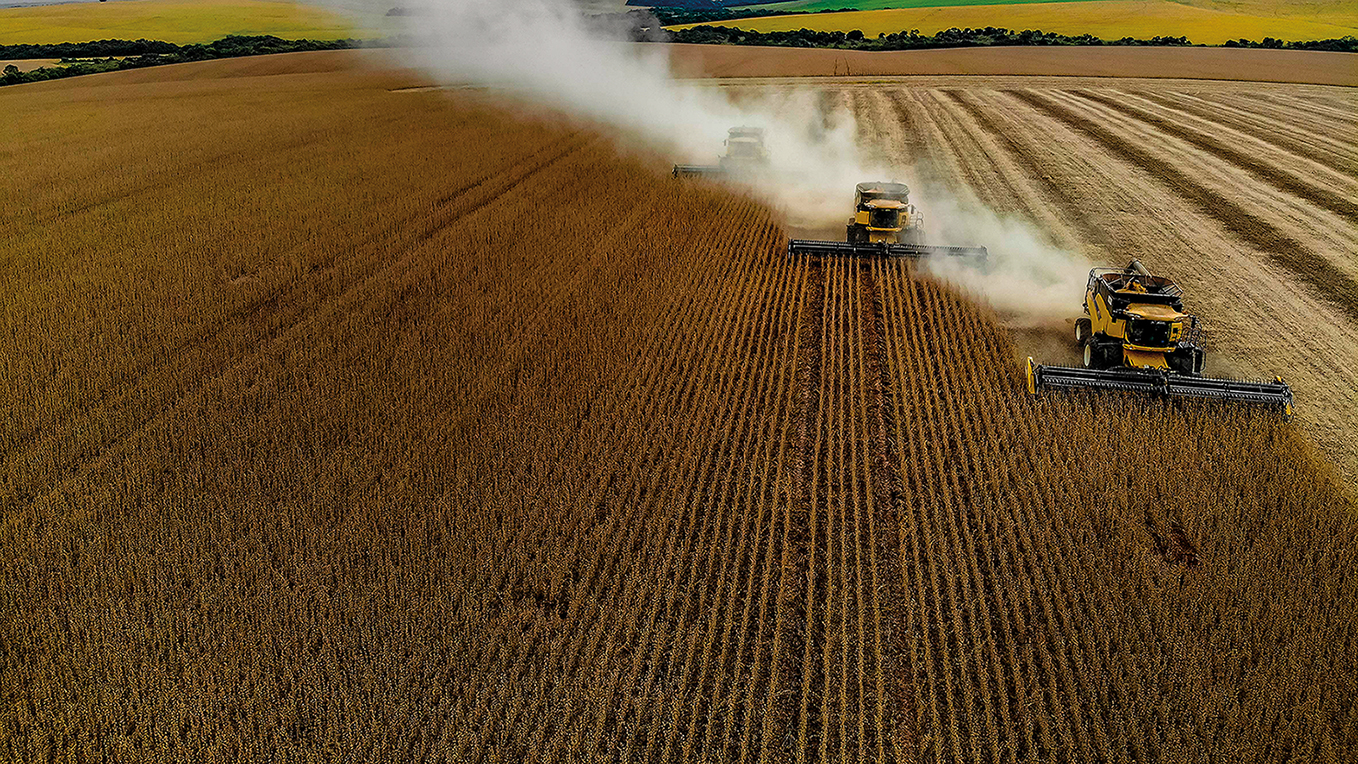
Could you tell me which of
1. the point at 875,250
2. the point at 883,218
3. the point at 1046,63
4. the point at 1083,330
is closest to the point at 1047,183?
the point at 883,218

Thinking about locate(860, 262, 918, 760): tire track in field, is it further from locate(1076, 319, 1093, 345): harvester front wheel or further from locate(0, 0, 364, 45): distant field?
locate(0, 0, 364, 45): distant field

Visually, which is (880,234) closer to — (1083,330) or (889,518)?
(1083,330)

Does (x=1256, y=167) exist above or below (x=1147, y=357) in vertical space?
above

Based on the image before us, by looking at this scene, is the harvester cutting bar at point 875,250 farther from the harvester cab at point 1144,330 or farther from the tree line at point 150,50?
the tree line at point 150,50

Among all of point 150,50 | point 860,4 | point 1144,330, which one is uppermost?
point 860,4

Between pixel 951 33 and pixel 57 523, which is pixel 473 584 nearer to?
pixel 57 523

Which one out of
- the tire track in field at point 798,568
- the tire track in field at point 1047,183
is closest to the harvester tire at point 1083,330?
the tire track in field at point 798,568

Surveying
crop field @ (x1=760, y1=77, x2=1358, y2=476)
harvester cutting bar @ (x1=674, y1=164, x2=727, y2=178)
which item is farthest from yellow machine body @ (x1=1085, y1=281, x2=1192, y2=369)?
harvester cutting bar @ (x1=674, y1=164, x2=727, y2=178)
